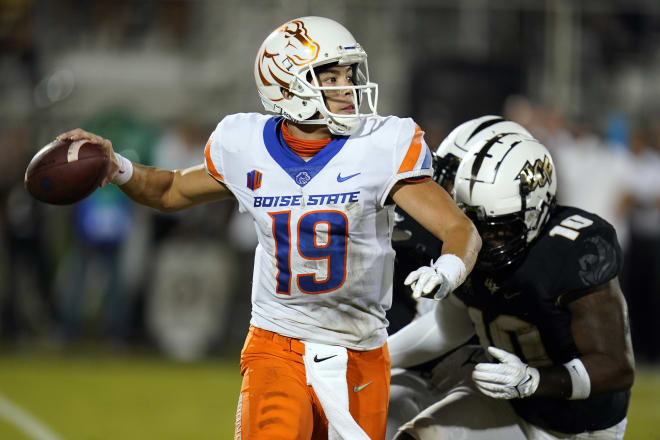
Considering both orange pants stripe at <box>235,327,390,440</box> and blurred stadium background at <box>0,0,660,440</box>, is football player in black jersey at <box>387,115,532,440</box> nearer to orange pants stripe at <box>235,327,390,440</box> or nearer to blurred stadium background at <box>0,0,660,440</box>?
orange pants stripe at <box>235,327,390,440</box>

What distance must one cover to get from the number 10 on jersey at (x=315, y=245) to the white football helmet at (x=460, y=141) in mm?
705

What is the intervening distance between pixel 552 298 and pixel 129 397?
4227 millimetres

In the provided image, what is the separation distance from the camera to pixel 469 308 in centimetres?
372

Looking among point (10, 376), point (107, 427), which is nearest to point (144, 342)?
point (10, 376)

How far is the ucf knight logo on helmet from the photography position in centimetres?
351

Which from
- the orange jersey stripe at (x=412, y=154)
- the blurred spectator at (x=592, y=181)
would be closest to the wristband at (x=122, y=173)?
the orange jersey stripe at (x=412, y=154)

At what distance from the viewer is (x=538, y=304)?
11.5 ft

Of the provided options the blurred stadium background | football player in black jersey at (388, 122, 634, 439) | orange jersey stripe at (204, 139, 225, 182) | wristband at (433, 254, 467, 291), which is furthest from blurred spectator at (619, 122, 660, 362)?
wristband at (433, 254, 467, 291)

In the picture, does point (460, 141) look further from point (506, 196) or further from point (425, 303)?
point (425, 303)

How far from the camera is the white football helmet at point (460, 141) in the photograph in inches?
148

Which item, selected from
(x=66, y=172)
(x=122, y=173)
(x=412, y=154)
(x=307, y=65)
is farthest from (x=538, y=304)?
(x=66, y=172)

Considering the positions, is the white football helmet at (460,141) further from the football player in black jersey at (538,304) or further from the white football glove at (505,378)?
the white football glove at (505,378)

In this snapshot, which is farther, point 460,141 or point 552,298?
point 460,141

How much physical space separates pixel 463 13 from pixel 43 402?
5900 mm
